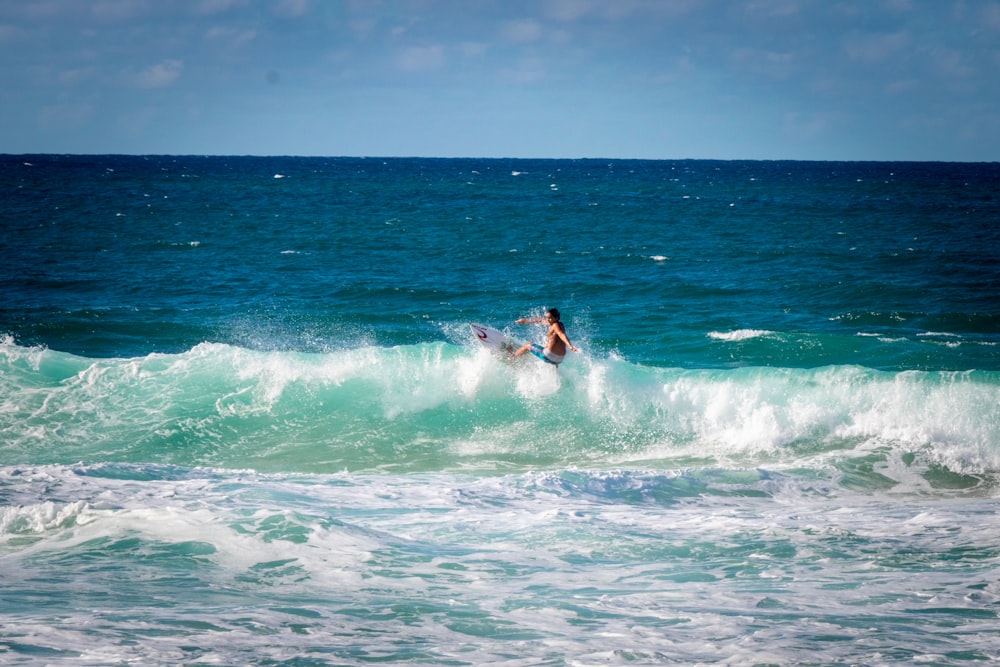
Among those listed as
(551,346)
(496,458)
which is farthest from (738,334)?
(496,458)

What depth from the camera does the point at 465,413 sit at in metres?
16.4

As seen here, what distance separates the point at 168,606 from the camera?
765cm

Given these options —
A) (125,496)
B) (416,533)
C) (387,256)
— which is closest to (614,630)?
(416,533)

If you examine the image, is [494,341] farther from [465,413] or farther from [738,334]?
[738,334]

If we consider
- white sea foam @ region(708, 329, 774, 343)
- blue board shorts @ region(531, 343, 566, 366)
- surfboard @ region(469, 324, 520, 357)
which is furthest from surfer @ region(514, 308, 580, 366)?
white sea foam @ region(708, 329, 774, 343)

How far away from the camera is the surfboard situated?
17.2 metres

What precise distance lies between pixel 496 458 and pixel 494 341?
134 inches

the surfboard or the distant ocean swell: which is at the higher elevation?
the surfboard

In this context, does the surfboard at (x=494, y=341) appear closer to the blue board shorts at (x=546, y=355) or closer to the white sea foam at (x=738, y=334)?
the blue board shorts at (x=546, y=355)

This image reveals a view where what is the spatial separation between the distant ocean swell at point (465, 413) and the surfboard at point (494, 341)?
351mm

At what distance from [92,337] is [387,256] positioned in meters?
13.7

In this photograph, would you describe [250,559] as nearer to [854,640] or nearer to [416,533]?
[416,533]

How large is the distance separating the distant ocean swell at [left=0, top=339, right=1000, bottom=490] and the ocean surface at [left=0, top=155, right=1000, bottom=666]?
0.22ft

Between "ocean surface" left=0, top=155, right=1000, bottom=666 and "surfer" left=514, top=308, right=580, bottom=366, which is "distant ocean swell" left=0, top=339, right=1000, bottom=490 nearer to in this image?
"ocean surface" left=0, top=155, right=1000, bottom=666
